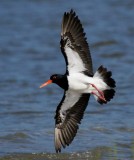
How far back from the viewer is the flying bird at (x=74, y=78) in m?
9.08

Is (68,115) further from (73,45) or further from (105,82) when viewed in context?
(73,45)

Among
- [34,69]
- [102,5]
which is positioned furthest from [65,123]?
[102,5]

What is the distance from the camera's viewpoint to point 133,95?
1318 cm

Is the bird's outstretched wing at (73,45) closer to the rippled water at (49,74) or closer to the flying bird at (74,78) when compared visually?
the flying bird at (74,78)

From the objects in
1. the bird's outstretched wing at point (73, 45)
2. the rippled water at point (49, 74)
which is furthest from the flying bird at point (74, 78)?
the rippled water at point (49, 74)

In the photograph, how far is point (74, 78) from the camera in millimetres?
9133

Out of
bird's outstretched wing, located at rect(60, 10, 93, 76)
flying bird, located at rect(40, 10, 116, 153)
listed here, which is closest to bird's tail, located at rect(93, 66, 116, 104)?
flying bird, located at rect(40, 10, 116, 153)

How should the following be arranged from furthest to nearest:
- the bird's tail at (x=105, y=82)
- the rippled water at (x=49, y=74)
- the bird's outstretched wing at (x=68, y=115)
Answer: the rippled water at (x=49, y=74)
the bird's outstretched wing at (x=68, y=115)
the bird's tail at (x=105, y=82)

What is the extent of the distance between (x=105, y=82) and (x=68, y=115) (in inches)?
33.8

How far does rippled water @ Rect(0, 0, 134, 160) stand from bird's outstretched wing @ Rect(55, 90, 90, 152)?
0.42 m

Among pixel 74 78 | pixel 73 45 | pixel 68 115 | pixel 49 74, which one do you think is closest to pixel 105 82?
pixel 74 78

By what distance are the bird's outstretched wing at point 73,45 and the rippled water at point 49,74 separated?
1326mm

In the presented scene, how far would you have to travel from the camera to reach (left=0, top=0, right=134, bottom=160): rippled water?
33.6ft

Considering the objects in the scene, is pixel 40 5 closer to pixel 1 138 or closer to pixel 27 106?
pixel 27 106
